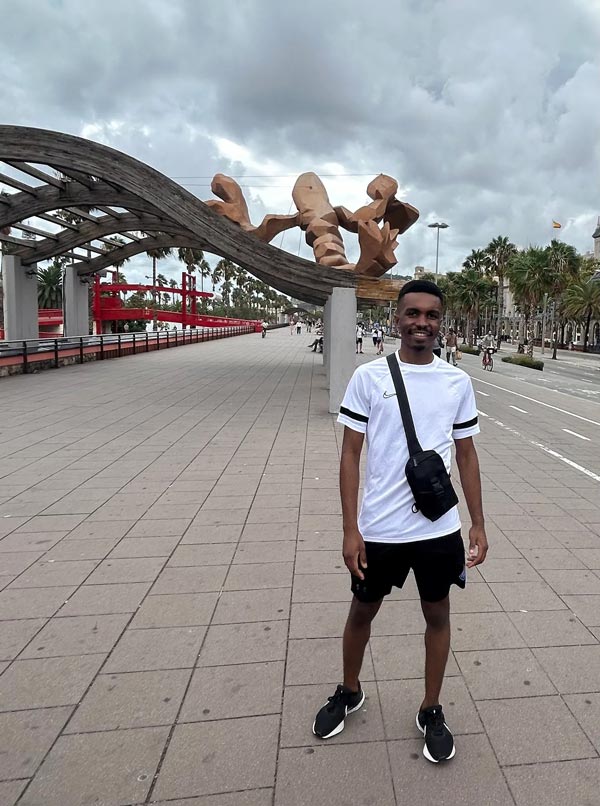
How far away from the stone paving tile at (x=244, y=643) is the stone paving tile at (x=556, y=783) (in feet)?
3.85

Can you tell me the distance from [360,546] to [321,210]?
12.3 m

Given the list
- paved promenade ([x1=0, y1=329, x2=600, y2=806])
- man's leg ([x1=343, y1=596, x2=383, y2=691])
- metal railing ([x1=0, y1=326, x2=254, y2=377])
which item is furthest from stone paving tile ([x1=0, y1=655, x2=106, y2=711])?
metal railing ([x1=0, y1=326, x2=254, y2=377])

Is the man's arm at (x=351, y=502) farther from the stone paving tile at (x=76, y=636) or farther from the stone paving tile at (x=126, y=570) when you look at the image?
the stone paving tile at (x=126, y=570)

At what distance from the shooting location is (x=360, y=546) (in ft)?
6.57

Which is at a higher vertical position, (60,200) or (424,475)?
(60,200)

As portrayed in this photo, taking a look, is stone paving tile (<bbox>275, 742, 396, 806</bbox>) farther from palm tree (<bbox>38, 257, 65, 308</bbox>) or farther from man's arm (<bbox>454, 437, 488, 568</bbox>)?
palm tree (<bbox>38, 257, 65, 308</bbox>)

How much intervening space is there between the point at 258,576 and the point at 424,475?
6.70ft

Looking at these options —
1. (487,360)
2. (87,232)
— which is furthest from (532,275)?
(87,232)

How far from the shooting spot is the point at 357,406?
1981mm

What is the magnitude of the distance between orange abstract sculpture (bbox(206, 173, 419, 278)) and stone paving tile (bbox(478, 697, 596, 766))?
30.1 feet

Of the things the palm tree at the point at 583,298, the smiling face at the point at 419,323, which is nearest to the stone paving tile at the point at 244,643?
the smiling face at the point at 419,323

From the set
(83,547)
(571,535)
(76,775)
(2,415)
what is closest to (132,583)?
(83,547)

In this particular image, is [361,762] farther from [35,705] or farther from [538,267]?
[538,267]

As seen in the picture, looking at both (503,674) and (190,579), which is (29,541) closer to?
(190,579)
